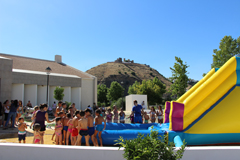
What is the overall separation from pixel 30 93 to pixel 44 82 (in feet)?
6.42

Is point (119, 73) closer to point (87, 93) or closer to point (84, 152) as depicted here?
point (87, 93)

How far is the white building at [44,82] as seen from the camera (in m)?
20.9

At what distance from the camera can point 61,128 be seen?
6254 mm

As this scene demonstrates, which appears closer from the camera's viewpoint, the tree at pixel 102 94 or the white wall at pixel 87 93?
the white wall at pixel 87 93

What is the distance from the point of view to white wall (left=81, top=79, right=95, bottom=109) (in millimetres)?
27016

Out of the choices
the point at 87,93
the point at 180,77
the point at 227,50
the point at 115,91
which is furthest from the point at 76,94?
the point at 115,91

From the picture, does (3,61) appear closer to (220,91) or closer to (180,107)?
(180,107)

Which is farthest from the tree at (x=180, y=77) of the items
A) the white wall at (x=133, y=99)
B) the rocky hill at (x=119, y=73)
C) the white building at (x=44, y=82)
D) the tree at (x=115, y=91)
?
the rocky hill at (x=119, y=73)

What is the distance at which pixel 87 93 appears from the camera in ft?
89.4

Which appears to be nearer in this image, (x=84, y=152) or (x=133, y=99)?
(x=84, y=152)

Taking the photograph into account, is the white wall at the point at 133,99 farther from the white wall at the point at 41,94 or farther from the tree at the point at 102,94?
the tree at the point at 102,94

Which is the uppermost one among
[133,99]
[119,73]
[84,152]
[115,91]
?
[119,73]

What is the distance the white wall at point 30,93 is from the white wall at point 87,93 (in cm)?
672

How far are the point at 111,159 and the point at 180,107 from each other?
11.5 feet
